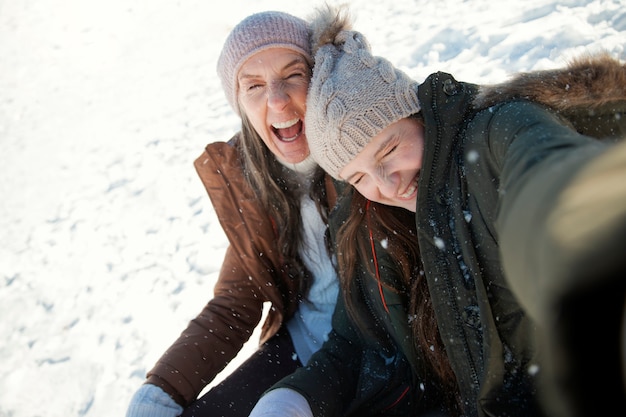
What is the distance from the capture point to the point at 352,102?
1712 mm

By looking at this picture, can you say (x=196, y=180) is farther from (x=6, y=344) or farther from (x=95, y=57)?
(x=95, y=57)

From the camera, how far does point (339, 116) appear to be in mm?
1719

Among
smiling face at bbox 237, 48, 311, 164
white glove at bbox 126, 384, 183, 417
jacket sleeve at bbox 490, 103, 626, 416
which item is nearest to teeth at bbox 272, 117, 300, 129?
smiling face at bbox 237, 48, 311, 164

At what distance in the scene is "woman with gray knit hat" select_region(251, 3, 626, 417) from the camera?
0.59 m

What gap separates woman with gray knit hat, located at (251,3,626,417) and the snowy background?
1.32 metres

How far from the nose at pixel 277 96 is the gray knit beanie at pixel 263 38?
0.17 meters

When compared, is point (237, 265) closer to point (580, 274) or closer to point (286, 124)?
point (286, 124)

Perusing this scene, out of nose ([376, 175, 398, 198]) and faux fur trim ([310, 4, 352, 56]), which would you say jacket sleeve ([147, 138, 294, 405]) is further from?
nose ([376, 175, 398, 198])

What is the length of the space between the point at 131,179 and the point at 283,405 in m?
4.07

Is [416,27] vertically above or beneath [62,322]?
above

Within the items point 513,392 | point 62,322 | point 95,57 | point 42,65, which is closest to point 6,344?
point 62,322

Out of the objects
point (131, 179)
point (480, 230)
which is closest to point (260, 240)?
point (480, 230)

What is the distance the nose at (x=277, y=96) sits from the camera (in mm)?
2135

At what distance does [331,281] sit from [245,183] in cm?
61
